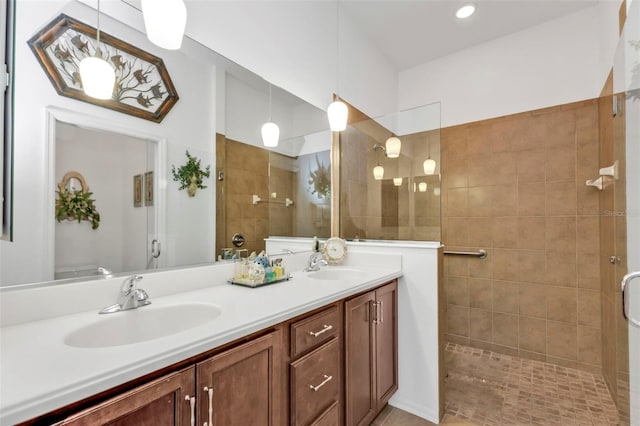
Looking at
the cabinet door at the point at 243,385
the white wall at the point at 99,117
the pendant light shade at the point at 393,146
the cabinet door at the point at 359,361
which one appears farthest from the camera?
the pendant light shade at the point at 393,146

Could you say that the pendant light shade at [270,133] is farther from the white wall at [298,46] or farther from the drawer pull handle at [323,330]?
the drawer pull handle at [323,330]

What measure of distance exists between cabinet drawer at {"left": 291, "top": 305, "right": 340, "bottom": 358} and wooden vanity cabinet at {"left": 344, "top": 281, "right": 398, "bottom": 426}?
12 centimetres

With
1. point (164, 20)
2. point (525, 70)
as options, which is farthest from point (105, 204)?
point (525, 70)

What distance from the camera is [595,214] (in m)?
2.33

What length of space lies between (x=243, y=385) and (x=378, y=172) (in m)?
2.05

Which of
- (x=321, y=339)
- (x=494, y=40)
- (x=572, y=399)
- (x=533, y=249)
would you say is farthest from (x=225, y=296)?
(x=494, y=40)

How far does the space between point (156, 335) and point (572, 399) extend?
2659mm

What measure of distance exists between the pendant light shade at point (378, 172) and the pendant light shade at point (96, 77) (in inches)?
77.9

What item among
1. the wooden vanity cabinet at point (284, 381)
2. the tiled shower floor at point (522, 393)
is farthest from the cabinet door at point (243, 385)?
the tiled shower floor at point (522, 393)

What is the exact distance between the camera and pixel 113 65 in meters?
1.13

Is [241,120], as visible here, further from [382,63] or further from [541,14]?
[541,14]

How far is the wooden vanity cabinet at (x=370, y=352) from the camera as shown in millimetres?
1458

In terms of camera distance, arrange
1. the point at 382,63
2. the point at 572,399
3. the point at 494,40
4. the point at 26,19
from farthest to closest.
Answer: the point at 382,63
the point at 494,40
the point at 572,399
the point at 26,19

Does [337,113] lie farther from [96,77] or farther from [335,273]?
[96,77]
